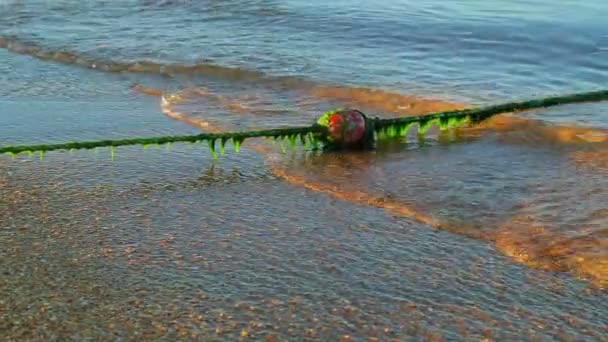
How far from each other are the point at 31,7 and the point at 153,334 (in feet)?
28.2

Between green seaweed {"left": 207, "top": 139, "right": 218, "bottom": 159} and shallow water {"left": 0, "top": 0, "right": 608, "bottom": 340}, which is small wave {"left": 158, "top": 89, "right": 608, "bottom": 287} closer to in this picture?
shallow water {"left": 0, "top": 0, "right": 608, "bottom": 340}

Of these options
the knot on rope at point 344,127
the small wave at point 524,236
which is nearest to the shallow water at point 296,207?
the small wave at point 524,236

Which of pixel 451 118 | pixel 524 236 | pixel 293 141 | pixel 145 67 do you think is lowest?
pixel 524 236

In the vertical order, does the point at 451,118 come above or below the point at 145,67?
below

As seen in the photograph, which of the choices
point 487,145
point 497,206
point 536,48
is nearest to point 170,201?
point 497,206

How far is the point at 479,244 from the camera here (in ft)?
10.8

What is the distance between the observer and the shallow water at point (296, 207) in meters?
2.69

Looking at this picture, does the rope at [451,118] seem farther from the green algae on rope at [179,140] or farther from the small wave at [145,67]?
the small wave at [145,67]

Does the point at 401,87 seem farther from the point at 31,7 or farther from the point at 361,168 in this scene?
the point at 31,7

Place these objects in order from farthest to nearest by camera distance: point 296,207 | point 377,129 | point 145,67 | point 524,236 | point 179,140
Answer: point 145,67 → point 377,129 → point 179,140 → point 296,207 → point 524,236

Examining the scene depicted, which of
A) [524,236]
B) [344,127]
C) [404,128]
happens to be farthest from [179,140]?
[524,236]

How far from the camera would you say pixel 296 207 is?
12.1 ft

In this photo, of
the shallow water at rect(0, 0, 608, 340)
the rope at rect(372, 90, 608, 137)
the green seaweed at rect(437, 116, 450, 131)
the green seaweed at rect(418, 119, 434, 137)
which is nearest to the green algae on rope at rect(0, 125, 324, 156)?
the shallow water at rect(0, 0, 608, 340)

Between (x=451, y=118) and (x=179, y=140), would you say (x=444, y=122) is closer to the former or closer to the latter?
(x=451, y=118)
